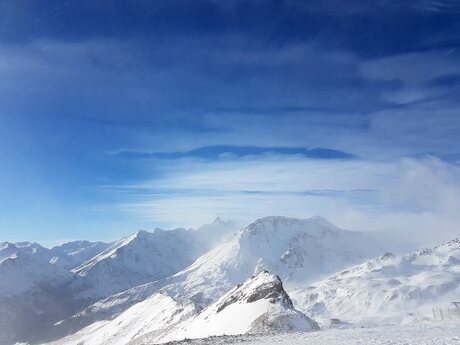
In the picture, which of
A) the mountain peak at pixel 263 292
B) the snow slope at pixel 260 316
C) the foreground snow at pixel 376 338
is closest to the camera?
the foreground snow at pixel 376 338

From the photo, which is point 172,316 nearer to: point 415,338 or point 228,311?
point 228,311

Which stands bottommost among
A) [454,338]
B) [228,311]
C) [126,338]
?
[126,338]

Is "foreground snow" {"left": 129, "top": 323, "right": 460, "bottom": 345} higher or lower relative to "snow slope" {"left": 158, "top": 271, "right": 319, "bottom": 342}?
higher

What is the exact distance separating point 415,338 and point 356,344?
3701 mm

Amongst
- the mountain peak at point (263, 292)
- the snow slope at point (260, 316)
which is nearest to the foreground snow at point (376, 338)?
the snow slope at point (260, 316)

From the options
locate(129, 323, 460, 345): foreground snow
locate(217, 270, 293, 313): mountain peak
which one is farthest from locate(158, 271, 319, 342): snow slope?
locate(129, 323, 460, 345): foreground snow

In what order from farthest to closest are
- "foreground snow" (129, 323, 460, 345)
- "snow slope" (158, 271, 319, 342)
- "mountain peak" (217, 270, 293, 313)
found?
"mountain peak" (217, 270, 293, 313) → "snow slope" (158, 271, 319, 342) → "foreground snow" (129, 323, 460, 345)

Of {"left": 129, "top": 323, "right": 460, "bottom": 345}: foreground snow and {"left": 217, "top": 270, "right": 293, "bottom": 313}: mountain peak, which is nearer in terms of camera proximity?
{"left": 129, "top": 323, "right": 460, "bottom": 345}: foreground snow

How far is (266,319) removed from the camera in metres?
62.1

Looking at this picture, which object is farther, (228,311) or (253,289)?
(253,289)

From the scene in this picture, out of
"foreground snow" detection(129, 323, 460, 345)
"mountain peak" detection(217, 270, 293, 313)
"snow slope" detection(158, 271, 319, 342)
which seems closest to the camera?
"foreground snow" detection(129, 323, 460, 345)

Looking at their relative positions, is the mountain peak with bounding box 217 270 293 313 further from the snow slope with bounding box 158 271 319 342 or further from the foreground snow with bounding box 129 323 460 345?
the foreground snow with bounding box 129 323 460 345

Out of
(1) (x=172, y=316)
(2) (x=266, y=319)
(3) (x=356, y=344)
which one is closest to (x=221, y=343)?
(3) (x=356, y=344)

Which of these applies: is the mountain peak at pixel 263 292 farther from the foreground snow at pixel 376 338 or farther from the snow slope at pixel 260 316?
the foreground snow at pixel 376 338
